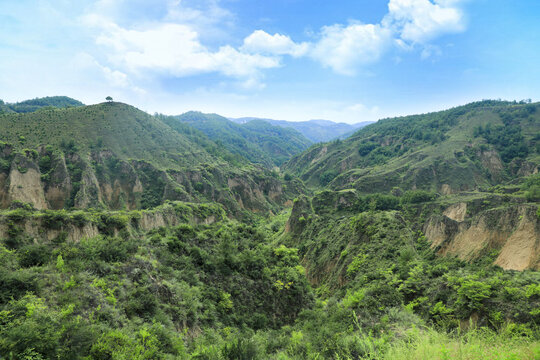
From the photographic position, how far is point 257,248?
2998 centimetres

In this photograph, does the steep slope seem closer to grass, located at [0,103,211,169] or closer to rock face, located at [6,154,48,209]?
grass, located at [0,103,211,169]

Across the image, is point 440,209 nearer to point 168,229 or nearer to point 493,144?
point 168,229

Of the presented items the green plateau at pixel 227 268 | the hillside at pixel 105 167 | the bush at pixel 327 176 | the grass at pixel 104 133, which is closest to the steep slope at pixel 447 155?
the bush at pixel 327 176

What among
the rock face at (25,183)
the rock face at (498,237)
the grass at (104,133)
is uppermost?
the grass at (104,133)

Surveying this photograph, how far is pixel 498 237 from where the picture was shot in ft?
103

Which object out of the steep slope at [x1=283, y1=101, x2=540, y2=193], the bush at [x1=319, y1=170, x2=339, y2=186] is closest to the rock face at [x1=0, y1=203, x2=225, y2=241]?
the steep slope at [x1=283, y1=101, x2=540, y2=193]

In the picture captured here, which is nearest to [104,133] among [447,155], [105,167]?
[105,167]

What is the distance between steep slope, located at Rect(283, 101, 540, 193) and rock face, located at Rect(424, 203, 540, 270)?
61390mm

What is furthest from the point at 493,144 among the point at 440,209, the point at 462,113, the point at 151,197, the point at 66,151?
the point at 66,151

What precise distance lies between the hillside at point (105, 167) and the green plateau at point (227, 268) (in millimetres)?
461

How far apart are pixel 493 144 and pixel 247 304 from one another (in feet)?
439

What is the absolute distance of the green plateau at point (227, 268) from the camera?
1063 cm

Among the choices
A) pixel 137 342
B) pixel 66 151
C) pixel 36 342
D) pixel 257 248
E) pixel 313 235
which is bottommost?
pixel 313 235

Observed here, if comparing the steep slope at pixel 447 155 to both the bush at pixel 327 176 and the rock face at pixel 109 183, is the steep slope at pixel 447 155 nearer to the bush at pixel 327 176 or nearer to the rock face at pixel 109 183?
the bush at pixel 327 176
